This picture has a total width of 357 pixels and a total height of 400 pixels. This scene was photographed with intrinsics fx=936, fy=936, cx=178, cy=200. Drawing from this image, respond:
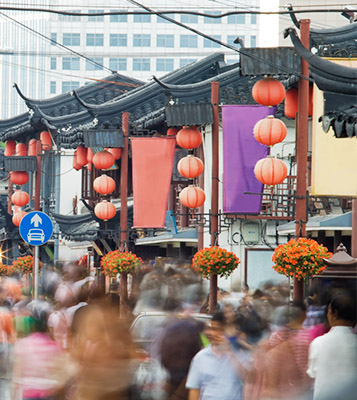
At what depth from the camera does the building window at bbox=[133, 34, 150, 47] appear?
338 feet

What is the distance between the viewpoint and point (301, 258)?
15.7m

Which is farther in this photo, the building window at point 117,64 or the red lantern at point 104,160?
the building window at point 117,64

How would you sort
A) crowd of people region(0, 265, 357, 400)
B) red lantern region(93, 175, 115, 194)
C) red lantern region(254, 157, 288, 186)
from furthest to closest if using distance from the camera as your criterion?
red lantern region(93, 175, 115, 194)
red lantern region(254, 157, 288, 186)
crowd of people region(0, 265, 357, 400)

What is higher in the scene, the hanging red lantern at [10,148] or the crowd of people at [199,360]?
the hanging red lantern at [10,148]

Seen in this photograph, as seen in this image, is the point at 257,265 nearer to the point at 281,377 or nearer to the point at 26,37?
the point at 281,377

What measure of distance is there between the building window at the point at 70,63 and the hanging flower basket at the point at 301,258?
298ft

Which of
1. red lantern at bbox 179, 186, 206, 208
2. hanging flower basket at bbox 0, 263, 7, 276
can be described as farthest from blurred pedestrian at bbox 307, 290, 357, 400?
hanging flower basket at bbox 0, 263, 7, 276

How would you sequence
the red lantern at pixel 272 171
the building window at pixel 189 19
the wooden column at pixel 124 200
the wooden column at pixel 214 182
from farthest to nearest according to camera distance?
the building window at pixel 189 19, the wooden column at pixel 124 200, the wooden column at pixel 214 182, the red lantern at pixel 272 171

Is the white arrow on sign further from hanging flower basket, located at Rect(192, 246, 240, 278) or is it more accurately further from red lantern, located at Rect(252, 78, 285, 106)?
red lantern, located at Rect(252, 78, 285, 106)

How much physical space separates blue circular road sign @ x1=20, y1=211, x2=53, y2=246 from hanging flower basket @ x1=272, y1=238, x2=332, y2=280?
5139 mm

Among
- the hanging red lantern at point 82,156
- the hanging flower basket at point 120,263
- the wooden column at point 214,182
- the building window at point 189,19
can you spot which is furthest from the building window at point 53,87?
the wooden column at point 214,182

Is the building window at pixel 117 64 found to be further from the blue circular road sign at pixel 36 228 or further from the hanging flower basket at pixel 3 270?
the blue circular road sign at pixel 36 228

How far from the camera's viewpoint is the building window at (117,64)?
103 m

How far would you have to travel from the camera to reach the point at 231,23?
4058 inches
